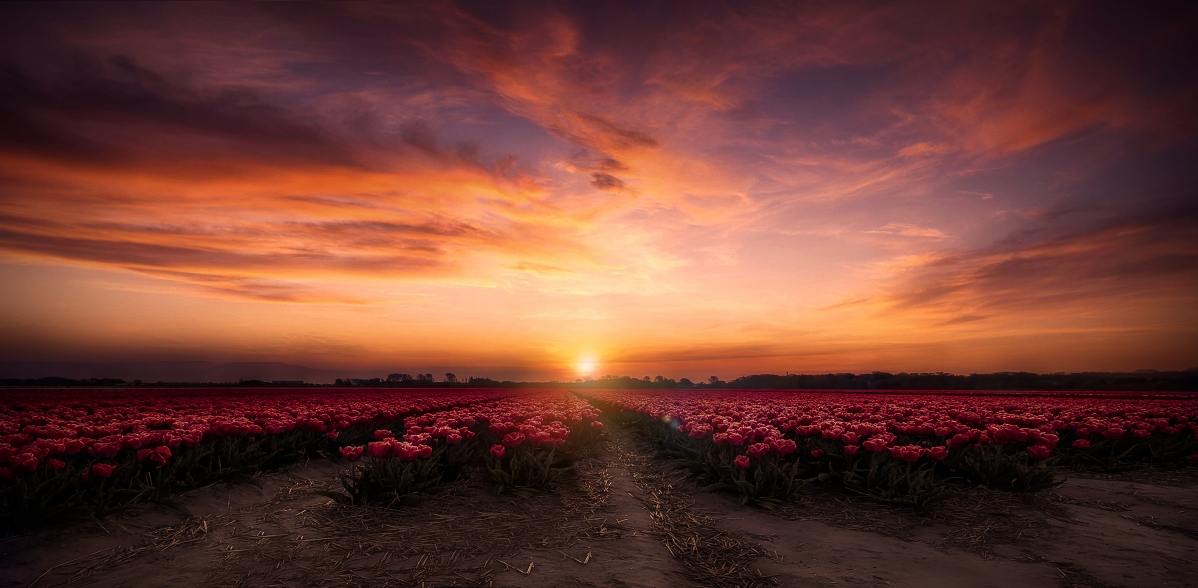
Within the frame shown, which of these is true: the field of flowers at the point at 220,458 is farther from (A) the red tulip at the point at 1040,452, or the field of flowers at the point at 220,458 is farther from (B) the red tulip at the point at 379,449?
(A) the red tulip at the point at 1040,452

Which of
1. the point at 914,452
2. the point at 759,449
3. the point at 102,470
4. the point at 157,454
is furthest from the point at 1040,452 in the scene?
the point at 157,454

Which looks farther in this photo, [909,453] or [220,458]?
[220,458]

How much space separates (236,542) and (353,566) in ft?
5.72

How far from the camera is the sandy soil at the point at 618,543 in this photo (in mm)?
4727

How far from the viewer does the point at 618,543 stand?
5.57 meters

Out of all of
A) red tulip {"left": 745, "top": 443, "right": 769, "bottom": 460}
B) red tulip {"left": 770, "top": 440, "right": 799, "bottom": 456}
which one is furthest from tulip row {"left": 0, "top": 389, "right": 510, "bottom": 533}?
red tulip {"left": 770, "top": 440, "right": 799, "bottom": 456}

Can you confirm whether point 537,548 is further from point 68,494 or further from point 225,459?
point 225,459

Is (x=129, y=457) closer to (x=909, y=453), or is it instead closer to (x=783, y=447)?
(x=783, y=447)

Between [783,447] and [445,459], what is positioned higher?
[783,447]

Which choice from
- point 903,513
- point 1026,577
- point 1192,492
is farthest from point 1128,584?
point 1192,492

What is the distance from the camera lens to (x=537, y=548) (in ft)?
17.7

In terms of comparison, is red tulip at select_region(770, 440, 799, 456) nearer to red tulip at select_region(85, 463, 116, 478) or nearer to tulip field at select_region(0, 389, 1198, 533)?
tulip field at select_region(0, 389, 1198, 533)

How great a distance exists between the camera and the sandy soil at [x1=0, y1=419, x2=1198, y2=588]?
15.5 ft

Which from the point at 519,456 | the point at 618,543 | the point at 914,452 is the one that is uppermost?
the point at 914,452
